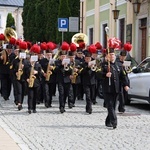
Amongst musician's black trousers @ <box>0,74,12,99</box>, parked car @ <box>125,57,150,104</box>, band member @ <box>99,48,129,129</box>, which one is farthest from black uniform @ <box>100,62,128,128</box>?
musician's black trousers @ <box>0,74,12,99</box>

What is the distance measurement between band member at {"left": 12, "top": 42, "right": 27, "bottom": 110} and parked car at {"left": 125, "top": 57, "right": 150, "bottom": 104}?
3.19 m

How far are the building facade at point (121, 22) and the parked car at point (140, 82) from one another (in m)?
7.31

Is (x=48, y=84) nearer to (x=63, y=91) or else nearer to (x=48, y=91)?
(x=48, y=91)

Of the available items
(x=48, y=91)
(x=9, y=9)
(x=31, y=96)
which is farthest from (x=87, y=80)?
(x=9, y=9)

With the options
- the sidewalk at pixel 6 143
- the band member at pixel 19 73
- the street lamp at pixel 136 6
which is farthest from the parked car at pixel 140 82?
the street lamp at pixel 136 6

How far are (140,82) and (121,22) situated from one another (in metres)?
12.0

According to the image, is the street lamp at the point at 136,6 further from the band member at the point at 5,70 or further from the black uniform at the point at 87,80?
the black uniform at the point at 87,80

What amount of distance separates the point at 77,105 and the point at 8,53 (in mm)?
2871

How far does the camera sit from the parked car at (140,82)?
1355 centimetres

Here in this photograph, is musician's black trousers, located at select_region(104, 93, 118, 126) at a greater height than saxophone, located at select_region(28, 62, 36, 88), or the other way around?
saxophone, located at select_region(28, 62, 36, 88)

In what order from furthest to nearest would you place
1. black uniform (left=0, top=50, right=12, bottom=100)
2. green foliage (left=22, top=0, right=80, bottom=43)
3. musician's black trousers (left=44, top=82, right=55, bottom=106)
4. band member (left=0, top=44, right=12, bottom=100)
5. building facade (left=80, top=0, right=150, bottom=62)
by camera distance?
green foliage (left=22, top=0, right=80, bottom=43) < building facade (left=80, top=0, right=150, bottom=62) < black uniform (left=0, top=50, right=12, bottom=100) < band member (left=0, top=44, right=12, bottom=100) < musician's black trousers (left=44, top=82, right=55, bottom=106)

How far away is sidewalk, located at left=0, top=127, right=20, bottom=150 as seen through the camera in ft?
27.7

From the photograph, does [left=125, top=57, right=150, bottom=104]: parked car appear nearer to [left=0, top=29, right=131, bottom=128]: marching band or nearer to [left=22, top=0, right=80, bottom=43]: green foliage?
[left=0, top=29, right=131, bottom=128]: marching band

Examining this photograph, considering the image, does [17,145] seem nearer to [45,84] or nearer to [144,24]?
[45,84]
